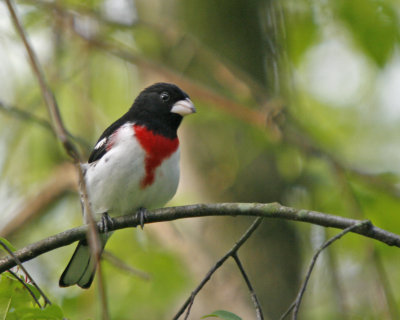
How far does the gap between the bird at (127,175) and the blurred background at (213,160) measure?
462 millimetres

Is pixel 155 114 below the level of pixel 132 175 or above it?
above

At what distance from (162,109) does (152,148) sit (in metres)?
0.50

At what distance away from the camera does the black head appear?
4203 mm

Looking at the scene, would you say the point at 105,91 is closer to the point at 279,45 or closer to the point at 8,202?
the point at 8,202

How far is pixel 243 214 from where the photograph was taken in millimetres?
2410

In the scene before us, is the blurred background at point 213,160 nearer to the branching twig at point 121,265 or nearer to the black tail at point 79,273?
the black tail at point 79,273

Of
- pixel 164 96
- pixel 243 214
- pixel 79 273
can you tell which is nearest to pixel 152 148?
pixel 164 96

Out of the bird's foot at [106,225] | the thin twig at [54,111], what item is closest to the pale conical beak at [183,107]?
the bird's foot at [106,225]

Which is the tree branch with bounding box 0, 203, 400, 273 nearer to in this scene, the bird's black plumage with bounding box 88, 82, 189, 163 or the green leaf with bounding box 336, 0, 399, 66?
the bird's black plumage with bounding box 88, 82, 189, 163

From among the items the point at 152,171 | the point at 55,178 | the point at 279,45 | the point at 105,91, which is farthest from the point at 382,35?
the point at 105,91

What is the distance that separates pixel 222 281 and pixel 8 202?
2.20 meters

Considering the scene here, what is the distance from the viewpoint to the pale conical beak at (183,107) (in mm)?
4195

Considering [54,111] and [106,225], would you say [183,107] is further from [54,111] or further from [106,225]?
[54,111]

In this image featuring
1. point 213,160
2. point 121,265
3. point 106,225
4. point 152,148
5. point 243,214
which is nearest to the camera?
point 243,214
